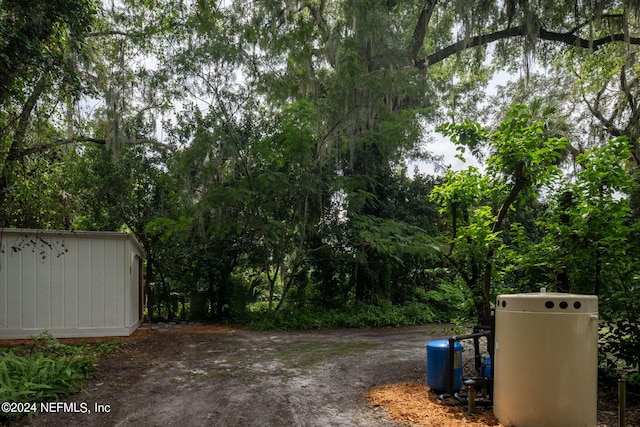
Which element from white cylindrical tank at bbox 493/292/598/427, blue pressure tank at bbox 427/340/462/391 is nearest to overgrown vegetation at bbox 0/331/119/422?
blue pressure tank at bbox 427/340/462/391

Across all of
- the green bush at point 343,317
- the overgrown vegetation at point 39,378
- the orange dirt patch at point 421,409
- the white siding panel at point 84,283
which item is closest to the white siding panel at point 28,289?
the white siding panel at point 84,283

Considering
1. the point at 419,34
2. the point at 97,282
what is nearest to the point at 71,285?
the point at 97,282

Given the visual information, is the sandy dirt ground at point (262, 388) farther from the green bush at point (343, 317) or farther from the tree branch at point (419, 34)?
the tree branch at point (419, 34)

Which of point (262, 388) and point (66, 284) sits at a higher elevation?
point (66, 284)

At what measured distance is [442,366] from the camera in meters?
4.52

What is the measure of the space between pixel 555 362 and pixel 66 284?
8.64 metres

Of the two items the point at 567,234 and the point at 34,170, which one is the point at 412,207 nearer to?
the point at 567,234

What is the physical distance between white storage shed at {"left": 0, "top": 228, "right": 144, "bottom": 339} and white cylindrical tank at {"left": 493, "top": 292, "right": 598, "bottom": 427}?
25.9 ft

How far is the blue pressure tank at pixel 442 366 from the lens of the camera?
450cm

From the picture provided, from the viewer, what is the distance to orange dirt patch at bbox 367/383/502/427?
12.4 ft

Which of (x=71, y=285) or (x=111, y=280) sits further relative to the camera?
(x=111, y=280)

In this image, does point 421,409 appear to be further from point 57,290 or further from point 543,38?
point 543,38

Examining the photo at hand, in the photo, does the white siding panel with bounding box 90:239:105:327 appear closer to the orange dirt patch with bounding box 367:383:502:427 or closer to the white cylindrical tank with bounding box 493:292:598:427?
the orange dirt patch with bounding box 367:383:502:427

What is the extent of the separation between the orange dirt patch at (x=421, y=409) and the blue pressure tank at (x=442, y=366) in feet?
0.51
